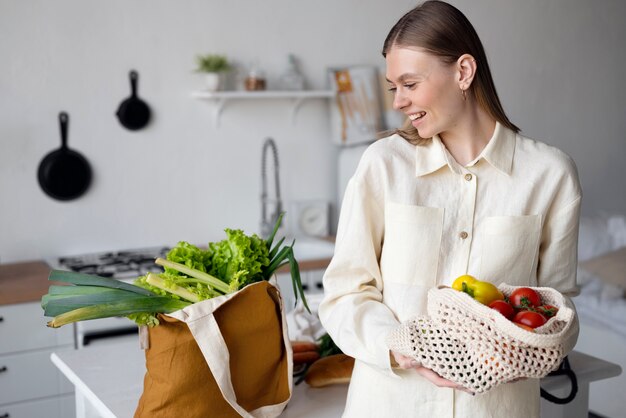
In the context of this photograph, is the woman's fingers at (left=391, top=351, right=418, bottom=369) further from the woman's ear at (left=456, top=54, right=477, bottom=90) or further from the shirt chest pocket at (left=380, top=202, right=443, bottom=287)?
the woman's ear at (left=456, top=54, right=477, bottom=90)

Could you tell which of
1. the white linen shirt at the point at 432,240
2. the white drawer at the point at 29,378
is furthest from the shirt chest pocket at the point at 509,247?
the white drawer at the point at 29,378

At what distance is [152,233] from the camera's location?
3.46m

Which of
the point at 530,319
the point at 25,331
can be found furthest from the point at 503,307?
the point at 25,331

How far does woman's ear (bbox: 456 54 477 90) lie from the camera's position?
52.4 inches

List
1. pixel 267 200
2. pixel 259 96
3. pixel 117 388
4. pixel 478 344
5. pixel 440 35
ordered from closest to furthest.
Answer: pixel 478 344 → pixel 440 35 → pixel 117 388 → pixel 259 96 → pixel 267 200

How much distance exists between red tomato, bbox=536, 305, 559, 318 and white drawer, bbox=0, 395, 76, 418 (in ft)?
6.73

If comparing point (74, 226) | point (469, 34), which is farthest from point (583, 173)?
point (469, 34)

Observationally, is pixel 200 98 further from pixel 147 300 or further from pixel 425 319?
pixel 425 319

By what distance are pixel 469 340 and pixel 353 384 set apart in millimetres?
330

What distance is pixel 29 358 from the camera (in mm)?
2725

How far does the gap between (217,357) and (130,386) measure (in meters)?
0.39

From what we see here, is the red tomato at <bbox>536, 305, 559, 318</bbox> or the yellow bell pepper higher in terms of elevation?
the yellow bell pepper

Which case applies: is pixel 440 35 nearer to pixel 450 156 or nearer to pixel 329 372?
pixel 450 156

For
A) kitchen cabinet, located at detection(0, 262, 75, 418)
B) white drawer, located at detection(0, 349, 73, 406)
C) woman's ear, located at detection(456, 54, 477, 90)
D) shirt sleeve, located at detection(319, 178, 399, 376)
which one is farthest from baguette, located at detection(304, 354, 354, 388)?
white drawer, located at detection(0, 349, 73, 406)
